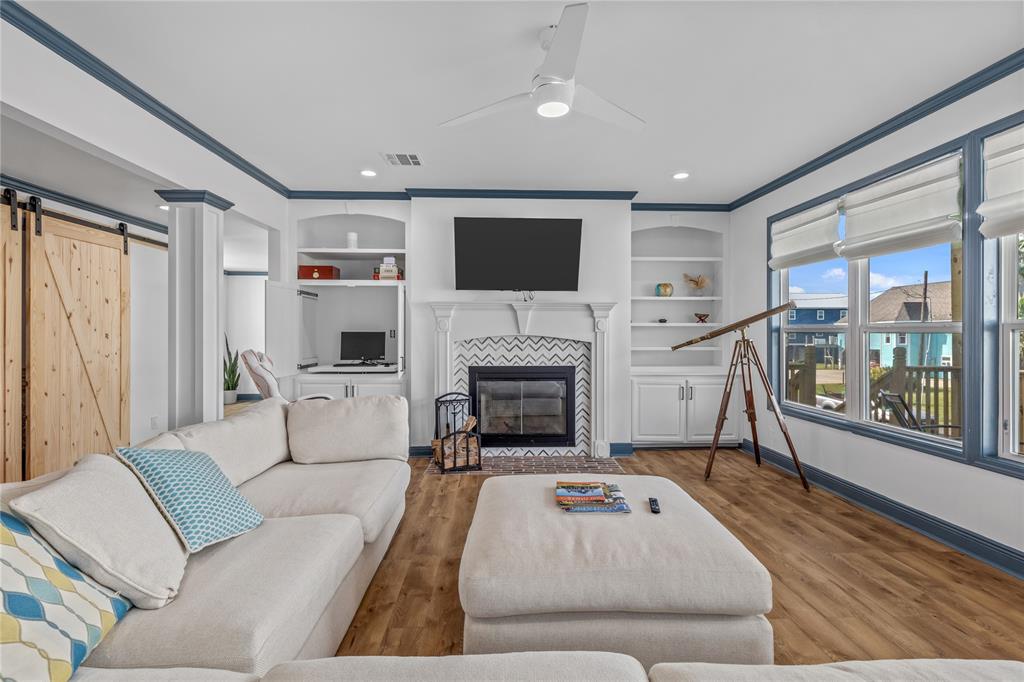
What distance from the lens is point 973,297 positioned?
257 centimetres

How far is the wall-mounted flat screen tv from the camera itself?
177 inches

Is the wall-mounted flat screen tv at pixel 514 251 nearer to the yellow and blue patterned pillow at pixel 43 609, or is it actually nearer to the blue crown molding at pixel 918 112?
the blue crown molding at pixel 918 112

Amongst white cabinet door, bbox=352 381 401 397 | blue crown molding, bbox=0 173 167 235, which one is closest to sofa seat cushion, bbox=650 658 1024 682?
white cabinet door, bbox=352 381 401 397

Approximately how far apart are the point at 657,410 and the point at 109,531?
4331 millimetres

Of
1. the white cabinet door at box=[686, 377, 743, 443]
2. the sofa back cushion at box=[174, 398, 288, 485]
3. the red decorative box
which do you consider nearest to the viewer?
the sofa back cushion at box=[174, 398, 288, 485]

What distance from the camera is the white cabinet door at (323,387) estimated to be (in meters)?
4.57

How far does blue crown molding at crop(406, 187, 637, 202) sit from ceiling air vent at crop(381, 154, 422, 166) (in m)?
0.68

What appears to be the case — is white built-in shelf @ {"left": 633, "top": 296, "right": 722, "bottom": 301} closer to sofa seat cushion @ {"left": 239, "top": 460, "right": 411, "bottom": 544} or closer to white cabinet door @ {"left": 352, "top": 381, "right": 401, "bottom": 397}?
white cabinet door @ {"left": 352, "top": 381, "right": 401, "bottom": 397}

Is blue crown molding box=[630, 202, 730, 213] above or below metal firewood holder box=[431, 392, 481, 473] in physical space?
above

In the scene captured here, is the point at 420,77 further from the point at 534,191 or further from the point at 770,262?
the point at 770,262

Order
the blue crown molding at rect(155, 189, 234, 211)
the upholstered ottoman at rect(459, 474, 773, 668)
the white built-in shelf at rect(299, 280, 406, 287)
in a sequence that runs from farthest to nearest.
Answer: the white built-in shelf at rect(299, 280, 406, 287) → the blue crown molding at rect(155, 189, 234, 211) → the upholstered ottoman at rect(459, 474, 773, 668)

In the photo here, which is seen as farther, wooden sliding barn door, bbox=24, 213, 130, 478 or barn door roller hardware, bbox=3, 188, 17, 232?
wooden sliding barn door, bbox=24, 213, 130, 478

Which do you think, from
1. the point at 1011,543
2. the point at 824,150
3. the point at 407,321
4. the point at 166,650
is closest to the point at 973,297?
the point at 1011,543

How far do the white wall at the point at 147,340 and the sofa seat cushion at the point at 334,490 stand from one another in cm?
325
